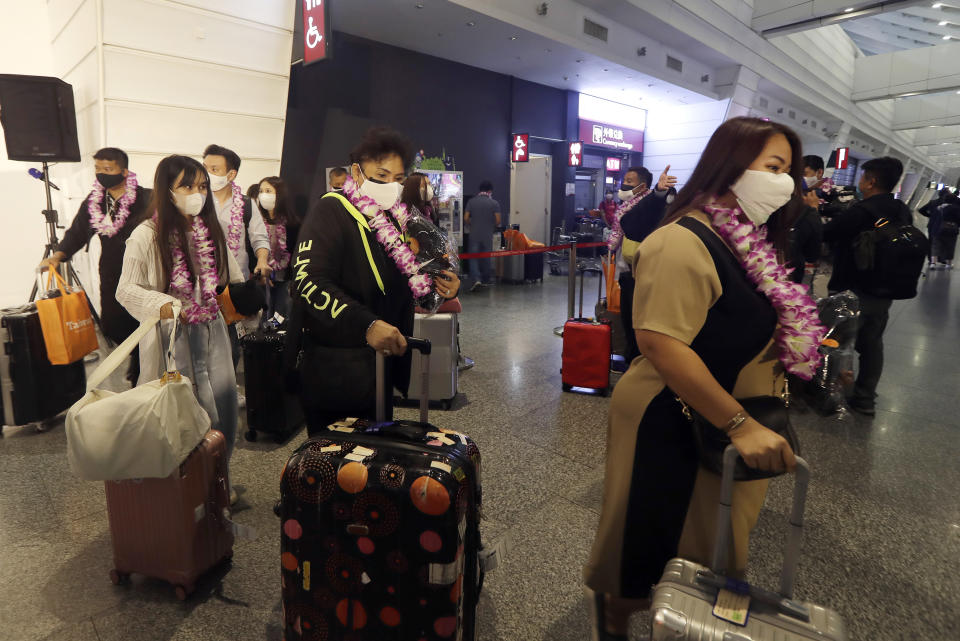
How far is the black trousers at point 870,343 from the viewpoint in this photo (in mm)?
3662

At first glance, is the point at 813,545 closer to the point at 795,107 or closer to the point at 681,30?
the point at 681,30

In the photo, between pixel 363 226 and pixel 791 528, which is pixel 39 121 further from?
pixel 791 528

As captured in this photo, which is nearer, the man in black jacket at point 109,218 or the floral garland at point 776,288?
the floral garland at point 776,288

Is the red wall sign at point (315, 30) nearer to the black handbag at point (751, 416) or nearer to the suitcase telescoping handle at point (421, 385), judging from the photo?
the suitcase telescoping handle at point (421, 385)

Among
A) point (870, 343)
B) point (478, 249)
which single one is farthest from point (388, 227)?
point (478, 249)

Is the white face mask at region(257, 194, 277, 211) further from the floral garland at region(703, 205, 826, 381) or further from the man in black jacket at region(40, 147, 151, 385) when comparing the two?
the floral garland at region(703, 205, 826, 381)

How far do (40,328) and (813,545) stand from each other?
4260mm

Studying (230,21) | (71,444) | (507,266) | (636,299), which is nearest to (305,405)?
(71,444)

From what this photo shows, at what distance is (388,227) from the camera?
1.69m

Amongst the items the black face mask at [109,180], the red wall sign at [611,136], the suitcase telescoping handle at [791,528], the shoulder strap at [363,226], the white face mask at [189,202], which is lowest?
the suitcase telescoping handle at [791,528]

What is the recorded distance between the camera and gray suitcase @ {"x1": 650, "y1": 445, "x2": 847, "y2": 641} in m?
0.95

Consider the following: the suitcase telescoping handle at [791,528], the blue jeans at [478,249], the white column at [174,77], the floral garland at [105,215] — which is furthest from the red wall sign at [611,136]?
the suitcase telescoping handle at [791,528]

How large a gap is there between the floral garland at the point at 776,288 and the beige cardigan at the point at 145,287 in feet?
6.29

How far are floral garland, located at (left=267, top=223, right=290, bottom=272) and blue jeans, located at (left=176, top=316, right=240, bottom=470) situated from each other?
215 cm
